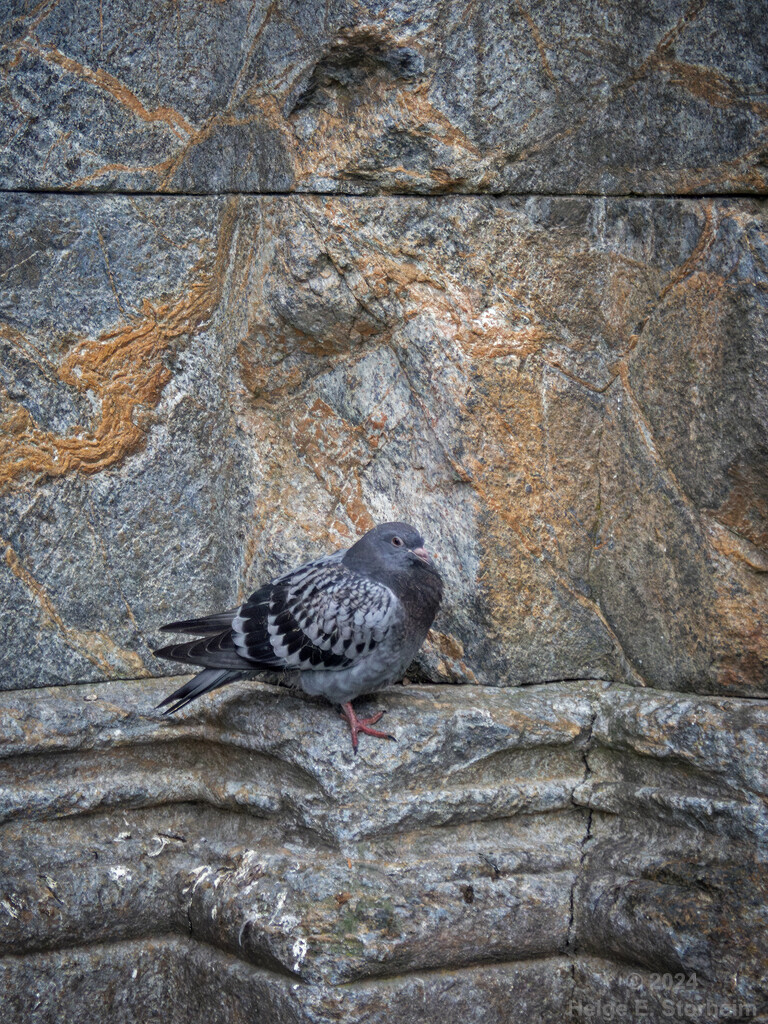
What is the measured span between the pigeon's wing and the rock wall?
25 centimetres

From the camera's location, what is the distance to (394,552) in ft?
10.8

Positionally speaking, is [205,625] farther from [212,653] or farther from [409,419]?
[409,419]

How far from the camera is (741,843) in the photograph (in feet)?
9.66

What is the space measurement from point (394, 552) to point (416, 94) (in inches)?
58.7

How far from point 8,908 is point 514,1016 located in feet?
5.36

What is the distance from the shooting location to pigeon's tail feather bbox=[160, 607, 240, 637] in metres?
3.36

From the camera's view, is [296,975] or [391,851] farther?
[391,851]

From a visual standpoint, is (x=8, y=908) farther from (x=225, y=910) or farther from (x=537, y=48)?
(x=537, y=48)

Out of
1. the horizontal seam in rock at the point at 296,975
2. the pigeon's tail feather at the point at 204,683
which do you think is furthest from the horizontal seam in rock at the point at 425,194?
the horizontal seam in rock at the point at 296,975

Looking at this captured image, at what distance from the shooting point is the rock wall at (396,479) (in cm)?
314

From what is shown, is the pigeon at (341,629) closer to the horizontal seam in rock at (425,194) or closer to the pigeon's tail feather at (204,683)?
the pigeon's tail feather at (204,683)

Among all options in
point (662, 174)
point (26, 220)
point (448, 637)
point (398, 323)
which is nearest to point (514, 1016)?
point (448, 637)

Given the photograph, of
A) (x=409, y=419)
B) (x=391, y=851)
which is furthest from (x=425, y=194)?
(x=391, y=851)

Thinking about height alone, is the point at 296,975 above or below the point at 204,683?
below
